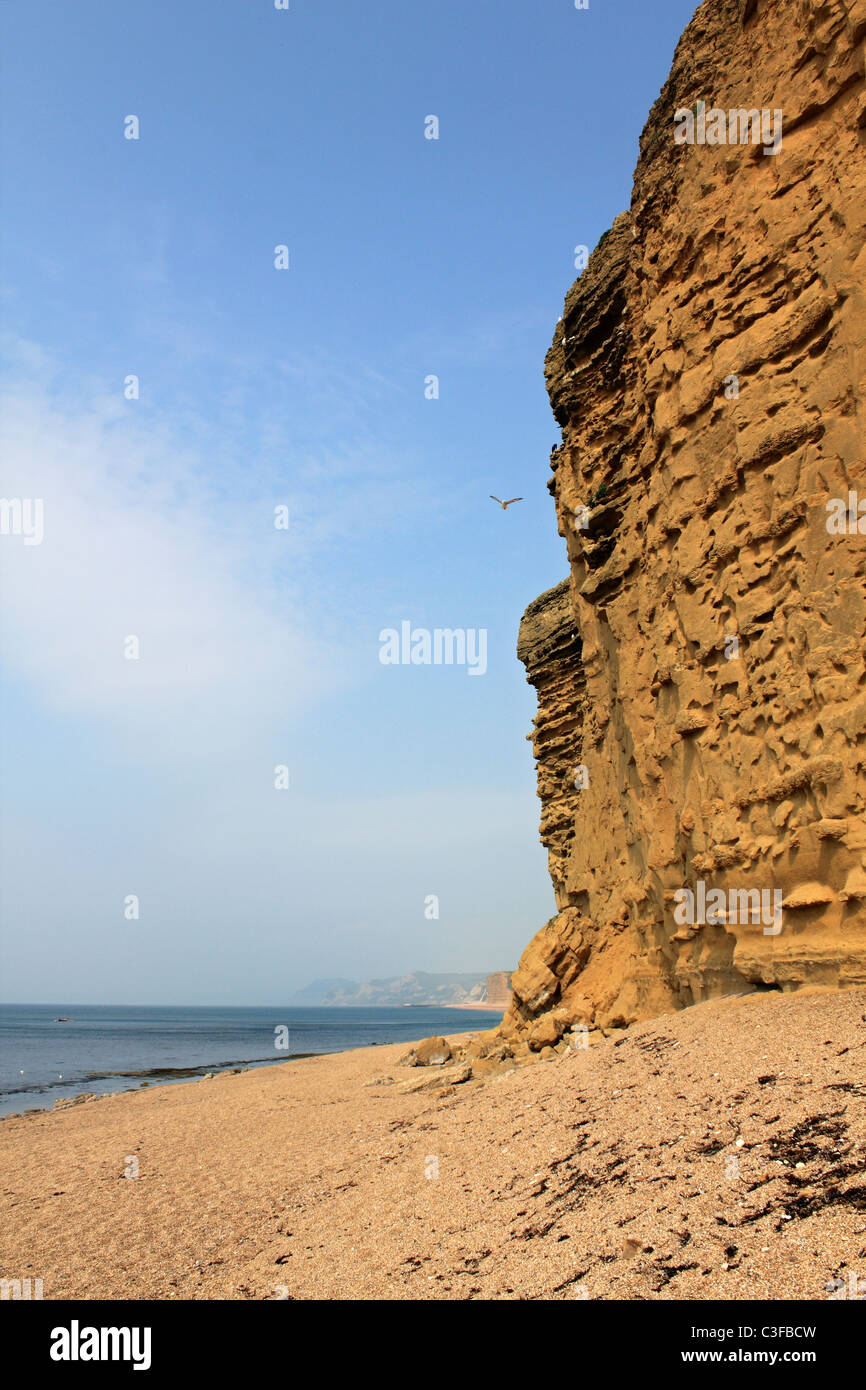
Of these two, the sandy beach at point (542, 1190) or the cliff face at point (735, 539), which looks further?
the cliff face at point (735, 539)

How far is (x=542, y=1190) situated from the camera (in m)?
6.05

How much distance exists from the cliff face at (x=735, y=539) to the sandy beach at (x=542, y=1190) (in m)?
1.36

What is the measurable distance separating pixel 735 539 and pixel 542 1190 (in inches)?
265

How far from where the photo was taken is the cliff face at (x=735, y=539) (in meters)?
7.76

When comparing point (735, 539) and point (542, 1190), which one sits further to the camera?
point (735, 539)

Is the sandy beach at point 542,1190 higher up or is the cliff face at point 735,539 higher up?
the cliff face at point 735,539

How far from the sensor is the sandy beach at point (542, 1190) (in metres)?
4.30

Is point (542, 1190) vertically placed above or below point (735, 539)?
below

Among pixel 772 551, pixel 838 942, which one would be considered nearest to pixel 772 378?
pixel 772 551

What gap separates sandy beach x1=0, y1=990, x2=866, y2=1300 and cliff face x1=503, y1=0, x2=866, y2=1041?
136 cm

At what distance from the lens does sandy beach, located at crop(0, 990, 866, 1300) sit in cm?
430

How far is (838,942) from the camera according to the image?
289 inches

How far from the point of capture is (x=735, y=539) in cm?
909
